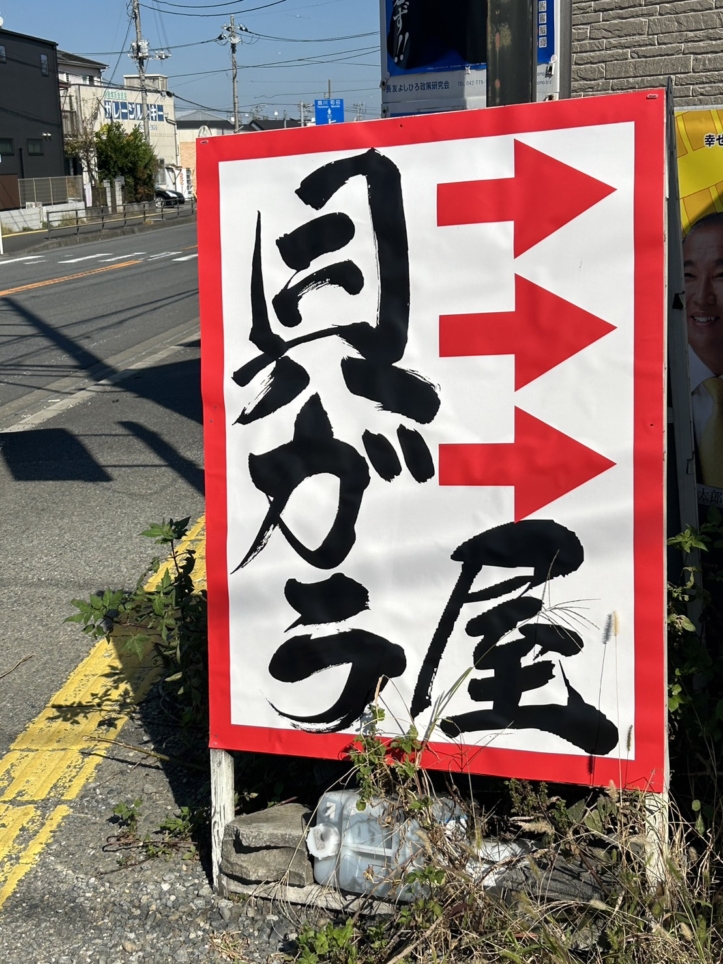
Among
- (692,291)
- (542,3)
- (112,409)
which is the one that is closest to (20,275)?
(112,409)

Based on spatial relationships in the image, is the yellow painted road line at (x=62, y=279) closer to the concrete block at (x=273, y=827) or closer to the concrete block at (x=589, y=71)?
the concrete block at (x=589, y=71)

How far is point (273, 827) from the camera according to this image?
2650 mm

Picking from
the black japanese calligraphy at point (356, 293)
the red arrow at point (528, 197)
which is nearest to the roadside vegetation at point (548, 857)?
the black japanese calligraphy at point (356, 293)

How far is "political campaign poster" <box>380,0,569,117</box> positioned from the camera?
7.08 metres

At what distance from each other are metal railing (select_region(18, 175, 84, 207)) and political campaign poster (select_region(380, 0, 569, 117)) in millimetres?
43772

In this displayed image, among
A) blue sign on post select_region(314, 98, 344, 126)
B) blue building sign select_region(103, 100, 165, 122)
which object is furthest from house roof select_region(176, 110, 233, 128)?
blue sign on post select_region(314, 98, 344, 126)

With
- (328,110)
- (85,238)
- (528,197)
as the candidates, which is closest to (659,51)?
(528,197)

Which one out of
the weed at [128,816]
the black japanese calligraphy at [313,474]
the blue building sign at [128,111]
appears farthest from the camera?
the blue building sign at [128,111]

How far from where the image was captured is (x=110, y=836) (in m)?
3.01

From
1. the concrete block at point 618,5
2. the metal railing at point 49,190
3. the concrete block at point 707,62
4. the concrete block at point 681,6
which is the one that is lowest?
the concrete block at point 707,62

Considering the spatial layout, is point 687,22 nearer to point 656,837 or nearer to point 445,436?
point 445,436

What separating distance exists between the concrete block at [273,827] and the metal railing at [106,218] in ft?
131

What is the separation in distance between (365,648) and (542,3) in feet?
16.8

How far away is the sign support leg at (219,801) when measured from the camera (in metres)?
2.70
